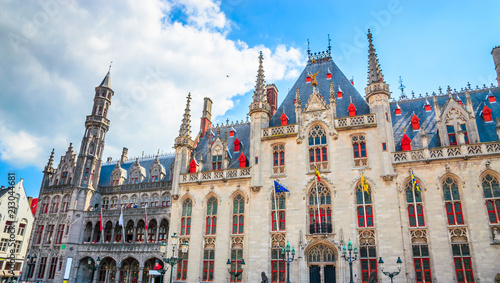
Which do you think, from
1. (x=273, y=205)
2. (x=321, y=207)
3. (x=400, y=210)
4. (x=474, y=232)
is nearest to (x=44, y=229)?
(x=273, y=205)

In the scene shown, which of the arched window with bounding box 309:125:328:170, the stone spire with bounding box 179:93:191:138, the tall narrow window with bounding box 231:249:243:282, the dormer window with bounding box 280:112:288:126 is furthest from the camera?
the stone spire with bounding box 179:93:191:138

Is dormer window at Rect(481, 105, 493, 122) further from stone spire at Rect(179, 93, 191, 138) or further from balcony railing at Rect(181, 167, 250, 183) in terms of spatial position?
stone spire at Rect(179, 93, 191, 138)

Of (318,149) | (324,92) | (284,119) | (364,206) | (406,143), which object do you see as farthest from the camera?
(324,92)

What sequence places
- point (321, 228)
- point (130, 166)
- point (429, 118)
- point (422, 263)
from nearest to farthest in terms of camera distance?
point (422, 263) → point (321, 228) → point (429, 118) → point (130, 166)

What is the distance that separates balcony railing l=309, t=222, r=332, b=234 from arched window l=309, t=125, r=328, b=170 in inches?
192

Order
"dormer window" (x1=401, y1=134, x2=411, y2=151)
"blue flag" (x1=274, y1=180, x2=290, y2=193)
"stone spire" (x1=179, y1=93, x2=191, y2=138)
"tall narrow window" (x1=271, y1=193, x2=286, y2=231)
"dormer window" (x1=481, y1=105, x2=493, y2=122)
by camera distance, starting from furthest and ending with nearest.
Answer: "stone spire" (x1=179, y1=93, x2=191, y2=138) → "tall narrow window" (x1=271, y1=193, x2=286, y2=231) → "blue flag" (x1=274, y1=180, x2=290, y2=193) → "dormer window" (x1=481, y1=105, x2=493, y2=122) → "dormer window" (x1=401, y1=134, x2=411, y2=151)

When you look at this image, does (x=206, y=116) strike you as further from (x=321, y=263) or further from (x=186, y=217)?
(x=321, y=263)

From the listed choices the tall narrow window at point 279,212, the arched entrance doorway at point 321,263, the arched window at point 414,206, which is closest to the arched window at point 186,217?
the tall narrow window at point 279,212

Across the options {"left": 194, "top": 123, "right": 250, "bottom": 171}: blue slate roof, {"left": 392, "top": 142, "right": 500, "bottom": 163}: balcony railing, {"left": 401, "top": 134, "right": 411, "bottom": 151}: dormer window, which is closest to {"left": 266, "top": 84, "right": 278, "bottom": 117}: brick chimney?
{"left": 194, "top": 123, "right": 250, "bottom": 171}: blue slate roof

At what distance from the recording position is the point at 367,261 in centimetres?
2678

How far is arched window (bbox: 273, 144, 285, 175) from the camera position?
32281 millimetres

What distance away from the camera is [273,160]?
3297 cm

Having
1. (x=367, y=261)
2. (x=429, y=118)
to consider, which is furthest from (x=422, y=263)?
(x=429, y=118)

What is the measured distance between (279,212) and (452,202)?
13.6 meters
